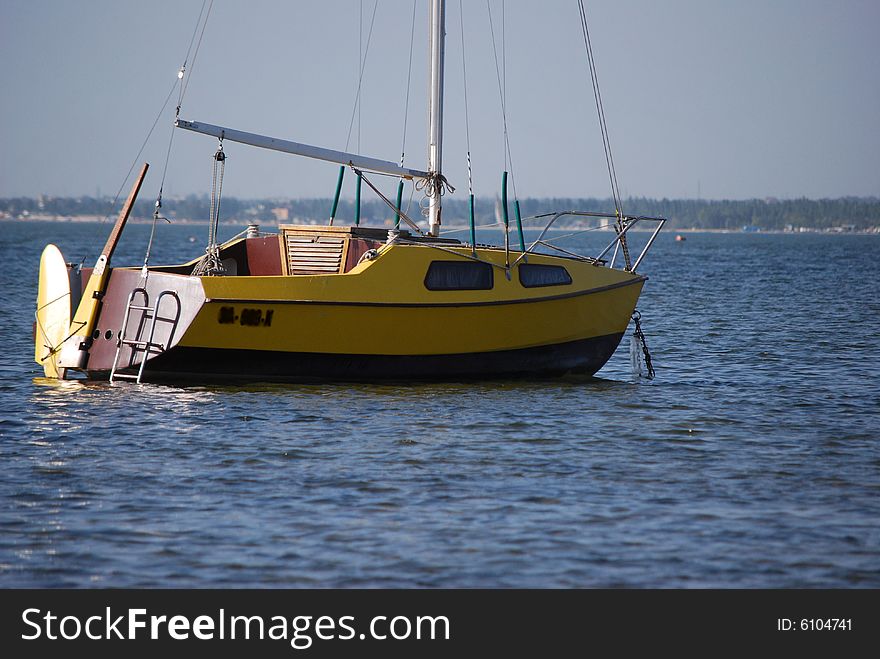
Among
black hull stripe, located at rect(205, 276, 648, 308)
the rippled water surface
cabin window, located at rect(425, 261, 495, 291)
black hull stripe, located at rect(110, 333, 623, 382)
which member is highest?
cabin window, located at rect(425, 261, 495, 291)

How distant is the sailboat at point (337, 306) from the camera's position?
695 inches

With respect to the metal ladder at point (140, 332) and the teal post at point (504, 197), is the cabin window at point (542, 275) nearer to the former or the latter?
the teal post at point (504, 197)

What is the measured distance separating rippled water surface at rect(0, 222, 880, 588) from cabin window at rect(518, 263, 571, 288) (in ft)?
5.50

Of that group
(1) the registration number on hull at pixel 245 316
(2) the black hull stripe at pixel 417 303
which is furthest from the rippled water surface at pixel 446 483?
(2) the black hull stripe at pixel 417 303

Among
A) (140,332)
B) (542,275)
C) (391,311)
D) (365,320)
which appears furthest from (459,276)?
(140,332)

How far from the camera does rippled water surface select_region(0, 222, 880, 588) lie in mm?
9750

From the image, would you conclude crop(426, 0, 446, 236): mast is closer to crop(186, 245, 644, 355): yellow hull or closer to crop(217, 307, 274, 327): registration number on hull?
crop(186, 245, 644, 355): yellow hull

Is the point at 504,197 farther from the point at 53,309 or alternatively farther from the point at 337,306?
the point at 53,309

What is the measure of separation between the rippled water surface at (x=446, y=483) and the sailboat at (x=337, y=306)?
1.55 feet

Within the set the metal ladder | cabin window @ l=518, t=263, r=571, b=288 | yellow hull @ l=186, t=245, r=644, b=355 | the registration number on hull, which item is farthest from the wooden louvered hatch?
the metal ladder

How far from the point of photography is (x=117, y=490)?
12.1m
